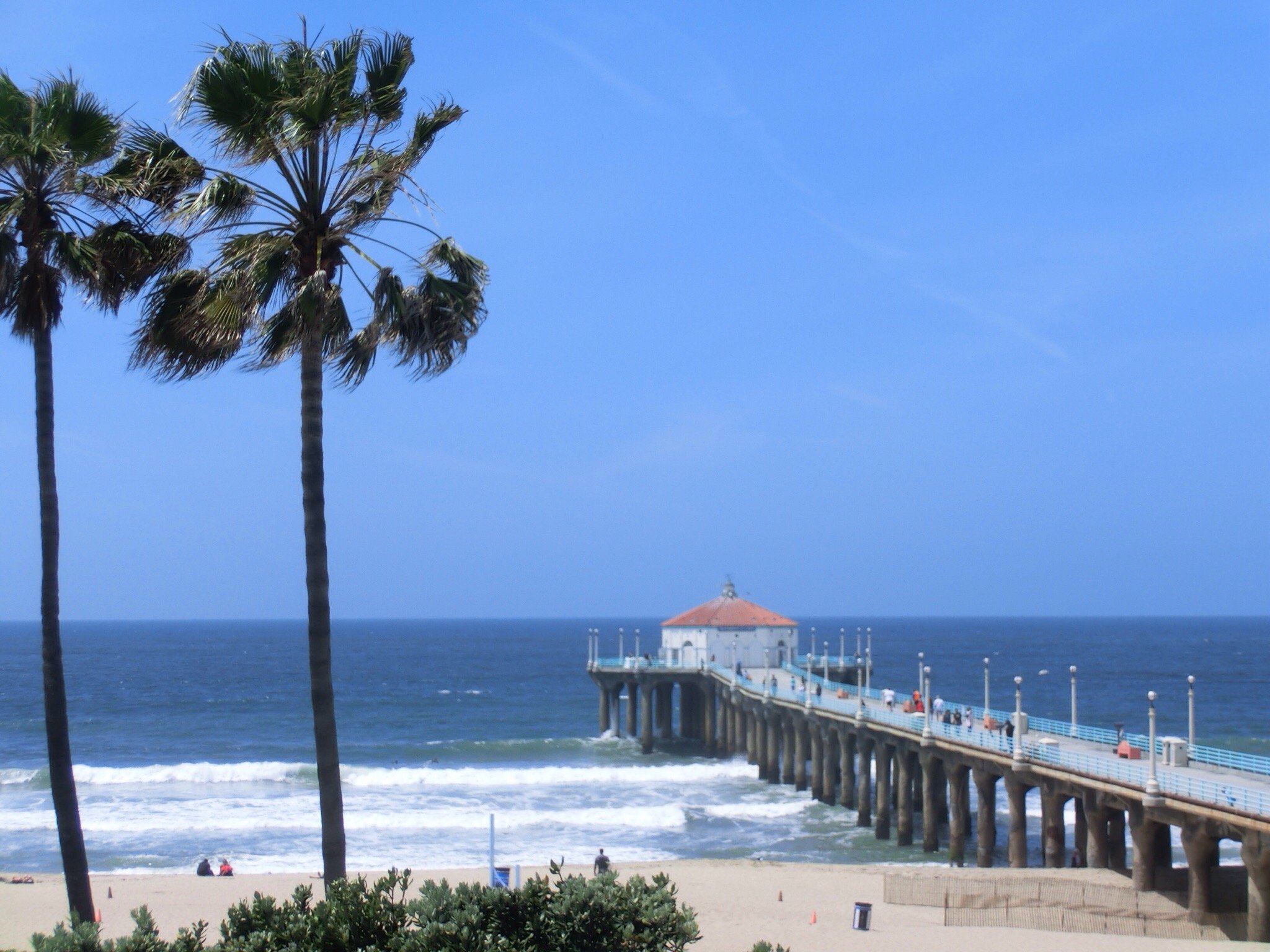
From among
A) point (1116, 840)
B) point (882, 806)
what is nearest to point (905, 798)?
point (882, 806)

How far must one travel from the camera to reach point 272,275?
10.0 m

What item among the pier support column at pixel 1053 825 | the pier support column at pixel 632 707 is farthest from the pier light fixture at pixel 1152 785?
the pier support column at pixel 632 707

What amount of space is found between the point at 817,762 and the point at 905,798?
668 centimetres

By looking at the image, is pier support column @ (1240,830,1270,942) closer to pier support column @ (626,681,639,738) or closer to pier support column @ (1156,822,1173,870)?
pier support column @ (1156,822,1173,870)

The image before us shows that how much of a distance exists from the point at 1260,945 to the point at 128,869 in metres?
24.5

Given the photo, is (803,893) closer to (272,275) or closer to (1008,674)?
(272,275)

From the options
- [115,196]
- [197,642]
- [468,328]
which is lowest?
[197,642]

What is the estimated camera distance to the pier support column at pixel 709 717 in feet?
174

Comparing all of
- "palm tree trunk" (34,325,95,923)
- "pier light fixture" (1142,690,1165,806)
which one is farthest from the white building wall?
"palm tree trunk" (34,325,95,923)

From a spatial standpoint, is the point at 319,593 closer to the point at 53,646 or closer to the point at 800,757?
the point at 53,646

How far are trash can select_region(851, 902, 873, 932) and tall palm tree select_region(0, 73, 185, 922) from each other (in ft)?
41.7

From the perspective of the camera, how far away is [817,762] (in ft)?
131

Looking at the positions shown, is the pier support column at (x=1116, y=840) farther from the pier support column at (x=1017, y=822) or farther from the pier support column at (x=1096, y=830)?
the pier support column at (x=1017, y=822)

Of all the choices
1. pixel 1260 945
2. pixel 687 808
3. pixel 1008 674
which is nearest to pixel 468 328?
pixel 1260 945
